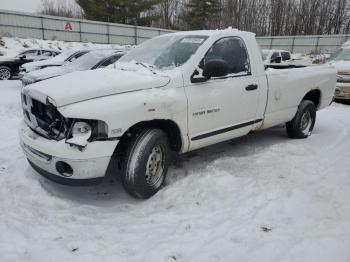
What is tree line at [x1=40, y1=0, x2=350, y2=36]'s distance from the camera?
4059cm

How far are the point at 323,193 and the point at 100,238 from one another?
252 centimetres

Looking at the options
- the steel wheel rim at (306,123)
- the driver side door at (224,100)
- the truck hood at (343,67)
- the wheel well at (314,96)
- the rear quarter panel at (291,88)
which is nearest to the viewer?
the driver side door at (224,100)

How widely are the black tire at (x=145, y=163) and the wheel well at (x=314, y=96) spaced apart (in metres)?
3.75

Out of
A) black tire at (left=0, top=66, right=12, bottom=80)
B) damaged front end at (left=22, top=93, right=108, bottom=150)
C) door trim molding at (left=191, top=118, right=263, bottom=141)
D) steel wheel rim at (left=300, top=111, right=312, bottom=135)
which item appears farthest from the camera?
black tire at (left=0, top=66, right=12, bottom=80)

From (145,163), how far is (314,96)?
175 inches

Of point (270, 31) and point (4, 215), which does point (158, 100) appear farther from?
point (270, 31)

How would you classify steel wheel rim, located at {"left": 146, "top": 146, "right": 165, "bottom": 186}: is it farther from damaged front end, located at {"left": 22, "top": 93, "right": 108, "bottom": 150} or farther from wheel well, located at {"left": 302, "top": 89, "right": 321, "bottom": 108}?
wheel well, located at {"left": 302, "top": 89, "right": 321, "bottom": 108}

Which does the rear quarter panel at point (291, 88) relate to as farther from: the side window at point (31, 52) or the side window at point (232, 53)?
the side window at point (31, 52)

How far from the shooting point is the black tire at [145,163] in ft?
12.3

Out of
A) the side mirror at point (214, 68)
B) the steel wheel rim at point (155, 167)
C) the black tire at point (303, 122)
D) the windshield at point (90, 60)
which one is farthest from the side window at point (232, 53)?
the windshield at point (90, 60)

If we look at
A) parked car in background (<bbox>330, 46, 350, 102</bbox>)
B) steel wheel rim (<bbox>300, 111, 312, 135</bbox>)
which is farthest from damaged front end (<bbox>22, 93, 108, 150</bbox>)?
parked car in background (<bbox>330, 46, 350, 102</bbox>)

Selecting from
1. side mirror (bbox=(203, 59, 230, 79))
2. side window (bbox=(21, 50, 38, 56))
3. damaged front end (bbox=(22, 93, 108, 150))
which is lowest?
side window (bbox=(21, 50, 38, 56))

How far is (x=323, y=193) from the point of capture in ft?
13.2

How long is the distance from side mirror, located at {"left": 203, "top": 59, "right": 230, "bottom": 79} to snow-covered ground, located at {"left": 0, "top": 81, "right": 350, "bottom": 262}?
126 cm
